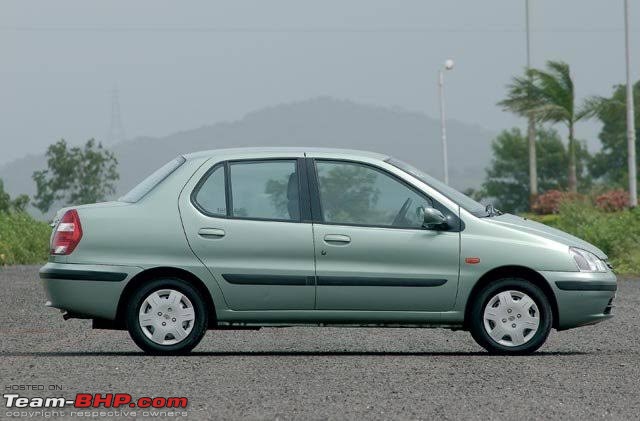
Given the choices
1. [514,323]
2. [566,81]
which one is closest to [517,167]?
[566,81]

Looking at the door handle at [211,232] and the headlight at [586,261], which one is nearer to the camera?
the door handle at [211,232]

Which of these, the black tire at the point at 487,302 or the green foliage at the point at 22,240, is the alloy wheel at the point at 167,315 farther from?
the green foliage at the point at 22,240

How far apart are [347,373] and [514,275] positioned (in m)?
2.04

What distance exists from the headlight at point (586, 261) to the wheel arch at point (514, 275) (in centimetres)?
33

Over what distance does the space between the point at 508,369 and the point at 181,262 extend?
2.67 m

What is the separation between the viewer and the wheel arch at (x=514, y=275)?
37.0ft

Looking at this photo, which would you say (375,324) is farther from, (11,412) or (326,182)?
(11,412)

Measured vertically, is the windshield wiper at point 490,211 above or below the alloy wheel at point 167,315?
above

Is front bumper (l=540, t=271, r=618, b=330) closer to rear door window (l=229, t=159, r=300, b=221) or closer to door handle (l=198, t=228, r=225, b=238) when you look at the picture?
rear door window (l=229, t=159, r=300, b=221)

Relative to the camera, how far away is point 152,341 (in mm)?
11039

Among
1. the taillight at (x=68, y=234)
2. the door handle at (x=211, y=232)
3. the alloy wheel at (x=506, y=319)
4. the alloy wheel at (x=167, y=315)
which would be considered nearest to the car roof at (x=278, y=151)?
the door handle at (x=211, y=232)

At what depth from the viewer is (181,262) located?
435 inches

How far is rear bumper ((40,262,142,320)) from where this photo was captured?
36.3ft

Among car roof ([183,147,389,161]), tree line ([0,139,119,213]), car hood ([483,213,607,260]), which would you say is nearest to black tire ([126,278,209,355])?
car roof ([183,147,389,161])
